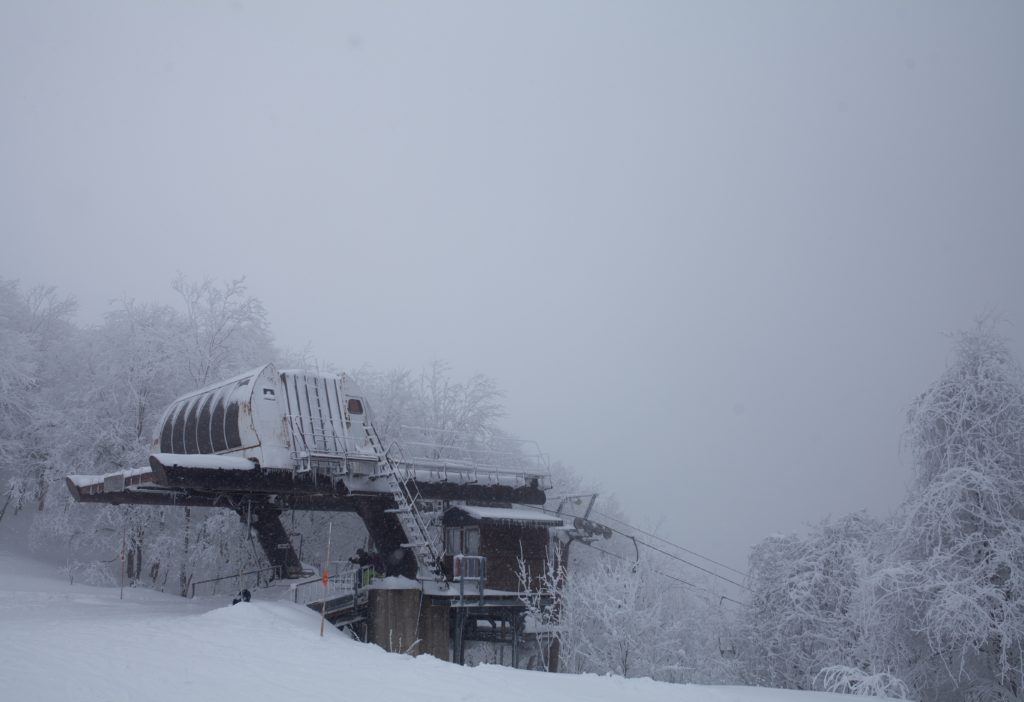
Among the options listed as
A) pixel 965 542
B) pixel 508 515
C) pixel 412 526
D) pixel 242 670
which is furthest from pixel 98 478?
pixel 965 542

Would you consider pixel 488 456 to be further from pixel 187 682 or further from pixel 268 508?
pixel 187 682

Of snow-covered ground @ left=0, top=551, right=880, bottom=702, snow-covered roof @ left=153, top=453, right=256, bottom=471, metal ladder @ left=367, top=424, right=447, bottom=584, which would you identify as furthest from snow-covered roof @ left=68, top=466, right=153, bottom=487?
metal ladder @ left=367, top=424, right=447, bottom=584

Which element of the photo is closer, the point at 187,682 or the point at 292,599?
the point at 187,682

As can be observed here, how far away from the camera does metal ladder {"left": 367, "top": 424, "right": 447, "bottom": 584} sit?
26.0 meters

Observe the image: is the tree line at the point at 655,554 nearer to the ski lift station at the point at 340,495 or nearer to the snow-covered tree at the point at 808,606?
the snow-covered tree at the point at 808,606

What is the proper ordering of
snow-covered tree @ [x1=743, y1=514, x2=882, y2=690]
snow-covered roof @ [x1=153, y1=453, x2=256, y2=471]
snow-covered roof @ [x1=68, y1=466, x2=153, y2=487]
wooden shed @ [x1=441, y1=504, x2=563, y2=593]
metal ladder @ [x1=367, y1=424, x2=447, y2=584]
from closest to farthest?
snow-covered roof @ [x1=153, y1=453, x2=256, y2=471], snow-covered tree @ [x1=743, y1=514, x2=882, y2=690], snow-covered roof @ [x1=68, y1=466, x2=153, y2=487], metal ladder @ [x1=367, y1=424, x2=447, y2=584], wooden shed @ [x1=441, y1=504, x2=563, y2=593]

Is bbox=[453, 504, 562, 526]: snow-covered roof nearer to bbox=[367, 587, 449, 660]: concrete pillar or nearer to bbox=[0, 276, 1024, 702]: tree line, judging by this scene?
bbox=[0, 276, 1024, 702]: tree line

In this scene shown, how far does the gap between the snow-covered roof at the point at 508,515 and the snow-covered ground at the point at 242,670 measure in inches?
479

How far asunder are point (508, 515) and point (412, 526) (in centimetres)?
611

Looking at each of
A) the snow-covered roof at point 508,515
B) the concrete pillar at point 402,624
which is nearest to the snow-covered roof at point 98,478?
the concrete pillar at point 402,624

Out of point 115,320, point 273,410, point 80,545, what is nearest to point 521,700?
point 273,410

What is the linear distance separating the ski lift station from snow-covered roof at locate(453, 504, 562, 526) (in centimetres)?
10

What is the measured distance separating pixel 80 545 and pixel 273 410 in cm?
1768

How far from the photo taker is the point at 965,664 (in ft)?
60.2
